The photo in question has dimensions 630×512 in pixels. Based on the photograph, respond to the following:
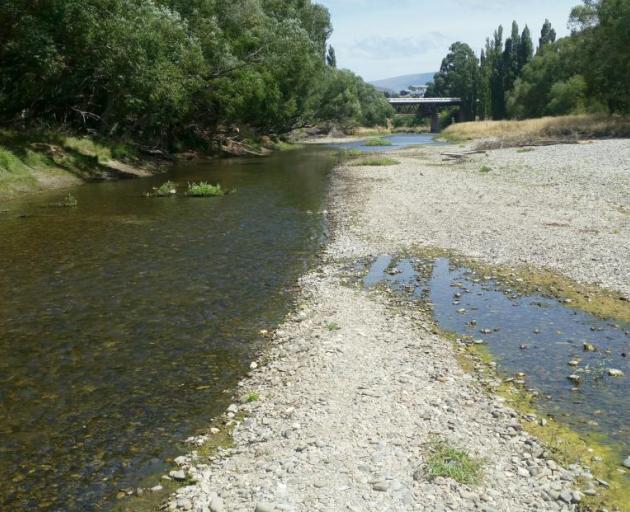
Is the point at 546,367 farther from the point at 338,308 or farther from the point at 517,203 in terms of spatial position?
the point at 517,203

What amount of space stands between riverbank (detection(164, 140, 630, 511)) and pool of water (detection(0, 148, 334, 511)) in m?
0.95

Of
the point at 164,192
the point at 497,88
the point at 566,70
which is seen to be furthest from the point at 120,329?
the point at 497,88

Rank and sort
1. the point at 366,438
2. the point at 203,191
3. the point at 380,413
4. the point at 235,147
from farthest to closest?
1. the point at 235,147
2. the point at 203,191
3. the point at 380,413
4. the point at 366,438

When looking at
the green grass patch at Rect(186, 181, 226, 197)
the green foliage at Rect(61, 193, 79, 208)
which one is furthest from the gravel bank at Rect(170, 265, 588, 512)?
the green grass patch at Rect(186, 181, 226, 197)

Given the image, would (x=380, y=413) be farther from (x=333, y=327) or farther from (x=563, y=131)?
(x=563, y=131)

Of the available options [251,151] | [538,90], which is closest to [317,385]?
[251,151]

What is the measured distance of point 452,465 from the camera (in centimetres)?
789

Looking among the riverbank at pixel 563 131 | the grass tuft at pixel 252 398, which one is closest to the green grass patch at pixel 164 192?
the grass tuft at pixel 252 398

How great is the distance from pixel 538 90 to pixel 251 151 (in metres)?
74.0

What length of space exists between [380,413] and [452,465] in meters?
1.88

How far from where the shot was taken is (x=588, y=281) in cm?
1619

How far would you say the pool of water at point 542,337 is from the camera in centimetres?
977

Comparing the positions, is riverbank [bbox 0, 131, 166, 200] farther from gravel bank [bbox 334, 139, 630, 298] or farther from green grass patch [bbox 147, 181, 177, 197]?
gravel bank [bbox 334, 139, 630, 298]

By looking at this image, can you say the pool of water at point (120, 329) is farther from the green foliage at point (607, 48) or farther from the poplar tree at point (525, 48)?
the poplar tree at point (525, 48)
